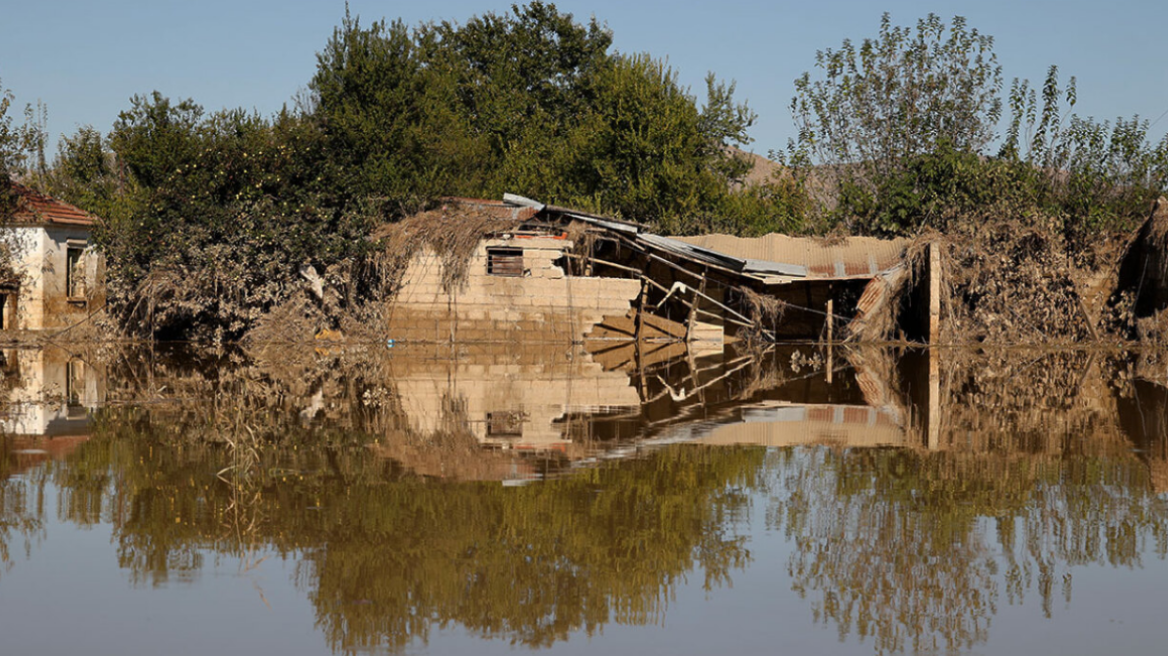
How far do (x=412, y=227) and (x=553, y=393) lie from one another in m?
11.1

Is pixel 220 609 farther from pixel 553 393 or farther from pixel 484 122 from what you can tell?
pixel 484 122

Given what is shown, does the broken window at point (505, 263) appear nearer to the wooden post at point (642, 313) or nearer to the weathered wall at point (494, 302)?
the weathered wall at point (494, 302)

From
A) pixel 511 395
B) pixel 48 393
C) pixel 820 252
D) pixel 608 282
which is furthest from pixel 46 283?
pixel 820 252

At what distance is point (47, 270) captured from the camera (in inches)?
1056

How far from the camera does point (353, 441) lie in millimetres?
10875

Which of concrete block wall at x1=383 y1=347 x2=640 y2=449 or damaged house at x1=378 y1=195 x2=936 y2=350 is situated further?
damaged house at x1=378 y1=195 x2=936 y2=350

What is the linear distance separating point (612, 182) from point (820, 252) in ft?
35.9

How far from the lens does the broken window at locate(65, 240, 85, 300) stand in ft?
90.3

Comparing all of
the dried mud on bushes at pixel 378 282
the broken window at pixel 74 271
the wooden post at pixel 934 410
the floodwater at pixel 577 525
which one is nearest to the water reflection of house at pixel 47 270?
the broken window at pixel 74 271

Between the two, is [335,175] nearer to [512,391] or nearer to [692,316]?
[692,316]

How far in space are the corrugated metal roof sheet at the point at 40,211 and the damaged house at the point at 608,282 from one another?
820cm

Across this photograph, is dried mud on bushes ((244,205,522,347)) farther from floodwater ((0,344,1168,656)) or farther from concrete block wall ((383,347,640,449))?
floodwater ((0,344,1168,656))

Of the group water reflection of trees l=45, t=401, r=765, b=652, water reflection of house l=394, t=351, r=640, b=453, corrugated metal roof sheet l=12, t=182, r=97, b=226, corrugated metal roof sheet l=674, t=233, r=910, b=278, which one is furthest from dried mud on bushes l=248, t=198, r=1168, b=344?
water reflection of trees l=45, t=401, r=765, b=652

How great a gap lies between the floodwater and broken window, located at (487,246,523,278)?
11460mm
